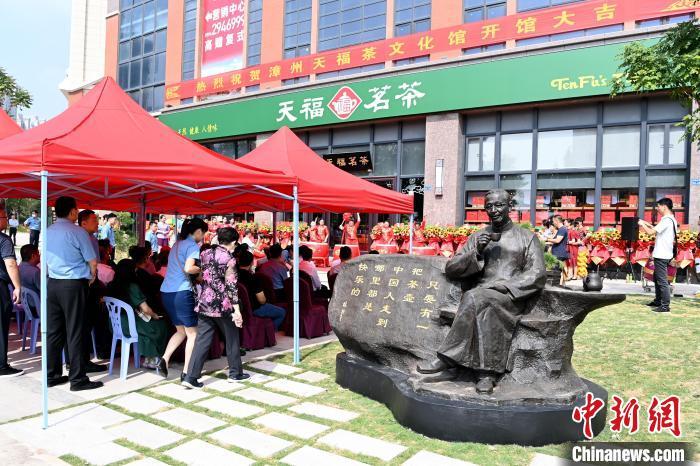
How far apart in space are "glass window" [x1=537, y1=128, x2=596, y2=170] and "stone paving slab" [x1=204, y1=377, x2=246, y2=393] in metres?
13.9

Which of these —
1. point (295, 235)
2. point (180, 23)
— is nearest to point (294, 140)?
point (295, 235)

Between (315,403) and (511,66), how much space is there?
14349mm

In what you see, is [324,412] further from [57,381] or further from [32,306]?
[32,306]

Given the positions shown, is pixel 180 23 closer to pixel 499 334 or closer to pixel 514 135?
pixel 514 135

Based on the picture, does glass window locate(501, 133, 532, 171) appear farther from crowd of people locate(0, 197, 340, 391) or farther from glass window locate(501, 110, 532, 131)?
crowd of people locate(0, 197, 340, 391)

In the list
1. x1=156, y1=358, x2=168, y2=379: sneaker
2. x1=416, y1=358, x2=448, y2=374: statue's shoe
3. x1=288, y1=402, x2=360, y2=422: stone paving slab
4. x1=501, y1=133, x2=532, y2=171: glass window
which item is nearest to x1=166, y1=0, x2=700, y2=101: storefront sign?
x1=501, y1=133, x2=532, y2=171: glass window

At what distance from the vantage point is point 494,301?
13.6 feet

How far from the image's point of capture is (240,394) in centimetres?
510

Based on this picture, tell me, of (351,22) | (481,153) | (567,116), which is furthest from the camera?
(351,22)

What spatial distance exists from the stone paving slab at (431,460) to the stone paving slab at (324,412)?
2.88 ft

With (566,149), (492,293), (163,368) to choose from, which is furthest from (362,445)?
(566,149)

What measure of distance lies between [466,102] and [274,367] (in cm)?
1342

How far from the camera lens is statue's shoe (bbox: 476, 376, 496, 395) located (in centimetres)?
408

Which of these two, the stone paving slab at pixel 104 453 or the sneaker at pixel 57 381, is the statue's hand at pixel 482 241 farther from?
the sneaker at pixel 57 381
